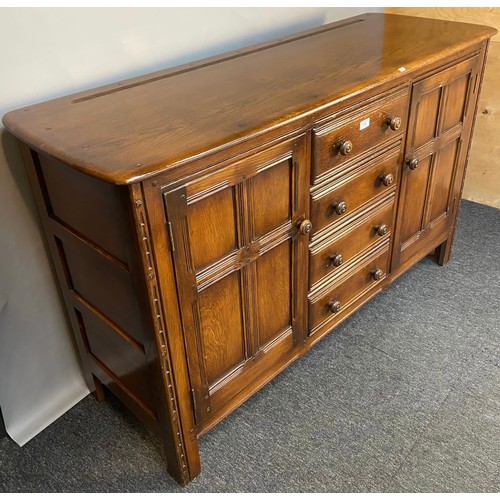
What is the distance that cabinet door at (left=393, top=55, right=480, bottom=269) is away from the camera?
154 cm

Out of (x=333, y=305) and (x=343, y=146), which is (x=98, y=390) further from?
(x=343, y=146)

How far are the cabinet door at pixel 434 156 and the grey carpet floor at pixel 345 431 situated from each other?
0.98 ft

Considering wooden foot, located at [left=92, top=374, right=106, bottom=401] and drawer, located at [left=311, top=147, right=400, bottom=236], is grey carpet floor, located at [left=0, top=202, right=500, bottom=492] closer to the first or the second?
wooden foot, located at [left=92, top=374, right=106, bottom=401]

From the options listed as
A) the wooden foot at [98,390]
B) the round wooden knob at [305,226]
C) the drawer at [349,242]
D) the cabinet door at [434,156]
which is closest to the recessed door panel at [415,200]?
the cabinet door at [434,156]

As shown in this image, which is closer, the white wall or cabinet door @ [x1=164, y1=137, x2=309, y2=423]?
cabinet door @ [x1=164, y1=137, x2=309, y2=423]

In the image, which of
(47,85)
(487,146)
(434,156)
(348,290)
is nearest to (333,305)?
(348,290)

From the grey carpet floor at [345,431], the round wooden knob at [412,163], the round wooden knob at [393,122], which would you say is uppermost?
the round wooden knob at [393,122]

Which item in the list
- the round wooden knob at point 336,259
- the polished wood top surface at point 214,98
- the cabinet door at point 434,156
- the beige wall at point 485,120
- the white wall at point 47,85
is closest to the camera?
A: the polished wood top surface at point 214,98

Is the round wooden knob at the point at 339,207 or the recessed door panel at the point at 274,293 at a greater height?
the round wooden knob at the point at 339,207

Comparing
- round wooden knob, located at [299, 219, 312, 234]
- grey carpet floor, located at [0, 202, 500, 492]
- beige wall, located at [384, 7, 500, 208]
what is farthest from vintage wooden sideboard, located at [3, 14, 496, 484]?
beige wall, located at [384, 7, 500, 208]

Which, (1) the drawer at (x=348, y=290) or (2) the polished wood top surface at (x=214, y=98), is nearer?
(2) the polished wood top surface at (x=214, y=98)

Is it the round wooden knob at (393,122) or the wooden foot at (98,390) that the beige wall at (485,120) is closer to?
the round wooden knob at (393,122)

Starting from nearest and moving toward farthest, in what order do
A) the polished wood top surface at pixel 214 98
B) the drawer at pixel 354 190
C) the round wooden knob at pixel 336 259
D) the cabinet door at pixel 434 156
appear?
the polished wood top surface at pixel 214 98 < the drawer at pixel 354 190 < the round wooden knob at pixel 336 259 < the cabinet door at pixel 434 156

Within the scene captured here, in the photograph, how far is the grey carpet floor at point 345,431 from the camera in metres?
1.33
